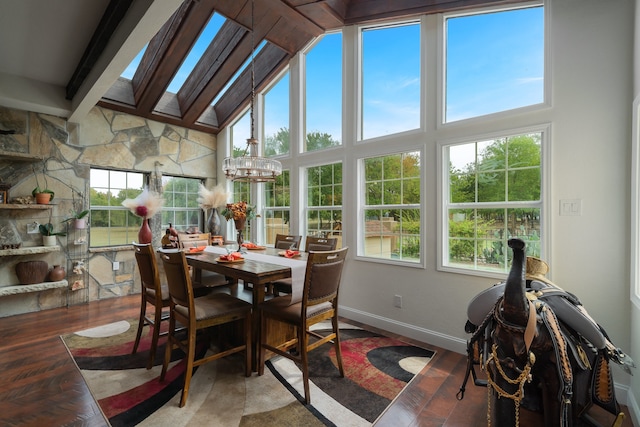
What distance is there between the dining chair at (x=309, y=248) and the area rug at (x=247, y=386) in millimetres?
657

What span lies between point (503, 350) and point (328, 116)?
138 inches

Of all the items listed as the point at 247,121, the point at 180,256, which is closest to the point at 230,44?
the point at 247,121

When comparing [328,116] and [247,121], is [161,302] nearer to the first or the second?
[328,116]

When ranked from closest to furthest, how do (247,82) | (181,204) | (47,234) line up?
(47,234) → (247,82) → (181,204)

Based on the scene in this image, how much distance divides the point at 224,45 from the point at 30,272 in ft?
12.6

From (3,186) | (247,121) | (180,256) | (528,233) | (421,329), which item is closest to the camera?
(180,256)

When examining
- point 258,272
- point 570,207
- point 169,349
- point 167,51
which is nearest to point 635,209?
point 570,207

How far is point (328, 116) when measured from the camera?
414 centimetres

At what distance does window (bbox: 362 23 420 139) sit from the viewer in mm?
3293

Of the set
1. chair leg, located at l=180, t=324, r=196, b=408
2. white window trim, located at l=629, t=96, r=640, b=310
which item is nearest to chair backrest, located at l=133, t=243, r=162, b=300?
chair leg, located at l=180, t=324, r=196, b=408

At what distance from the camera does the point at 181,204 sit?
550cm

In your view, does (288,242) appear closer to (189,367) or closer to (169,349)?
(169,349)

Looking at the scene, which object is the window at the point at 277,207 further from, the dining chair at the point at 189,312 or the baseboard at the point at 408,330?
the dining chair at the point at 189,312

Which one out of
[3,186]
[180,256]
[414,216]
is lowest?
[180,256]
